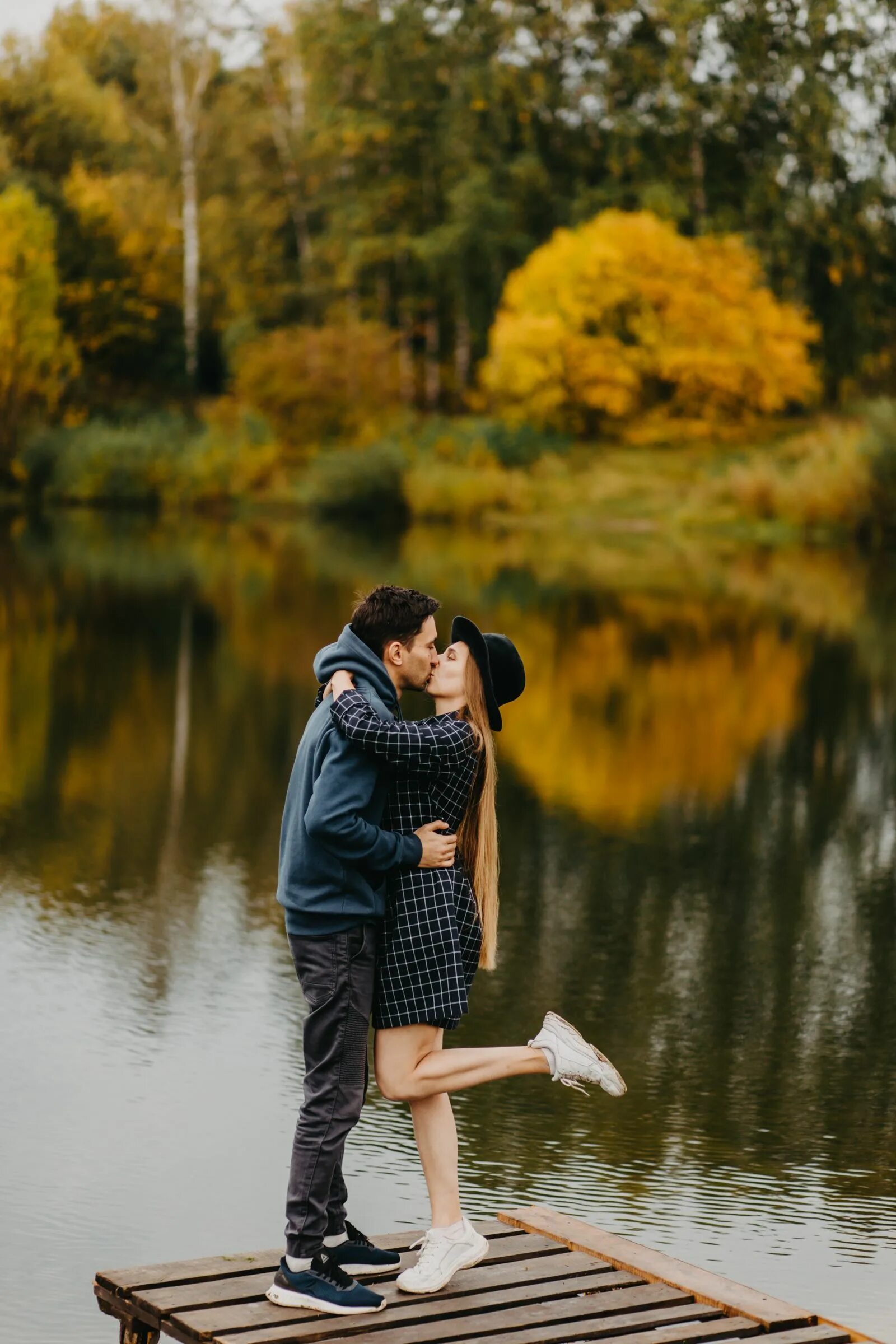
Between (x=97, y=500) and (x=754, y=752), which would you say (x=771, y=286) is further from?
(x=754, y=752)

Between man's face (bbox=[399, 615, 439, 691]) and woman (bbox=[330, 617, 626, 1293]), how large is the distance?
41mm

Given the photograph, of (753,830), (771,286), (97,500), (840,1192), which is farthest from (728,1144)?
(771,286)

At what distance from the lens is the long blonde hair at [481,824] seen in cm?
463

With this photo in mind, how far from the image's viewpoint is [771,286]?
189ft

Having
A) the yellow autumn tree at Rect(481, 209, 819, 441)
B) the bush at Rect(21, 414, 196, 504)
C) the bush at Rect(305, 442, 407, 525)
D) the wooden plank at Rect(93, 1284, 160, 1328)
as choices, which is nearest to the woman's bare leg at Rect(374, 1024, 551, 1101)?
the wooden plank at Rect(93, 1284, 160, 1328)

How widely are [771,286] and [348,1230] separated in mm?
55318

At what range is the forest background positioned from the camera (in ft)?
171

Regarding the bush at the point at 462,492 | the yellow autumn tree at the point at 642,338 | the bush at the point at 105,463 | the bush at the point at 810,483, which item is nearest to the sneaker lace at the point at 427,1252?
the bush at the point at 810,483

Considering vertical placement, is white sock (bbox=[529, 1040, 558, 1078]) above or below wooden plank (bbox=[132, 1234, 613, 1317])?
above

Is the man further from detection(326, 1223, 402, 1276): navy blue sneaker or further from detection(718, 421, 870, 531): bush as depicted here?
detection(718, 421, 870, 531): bush

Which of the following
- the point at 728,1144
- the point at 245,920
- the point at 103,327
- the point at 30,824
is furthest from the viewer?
the point at 103,327

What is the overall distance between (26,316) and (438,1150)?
2073 inches

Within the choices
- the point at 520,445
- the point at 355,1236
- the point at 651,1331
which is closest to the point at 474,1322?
the point at 651,1331

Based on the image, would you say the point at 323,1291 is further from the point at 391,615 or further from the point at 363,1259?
the point at 391,615
